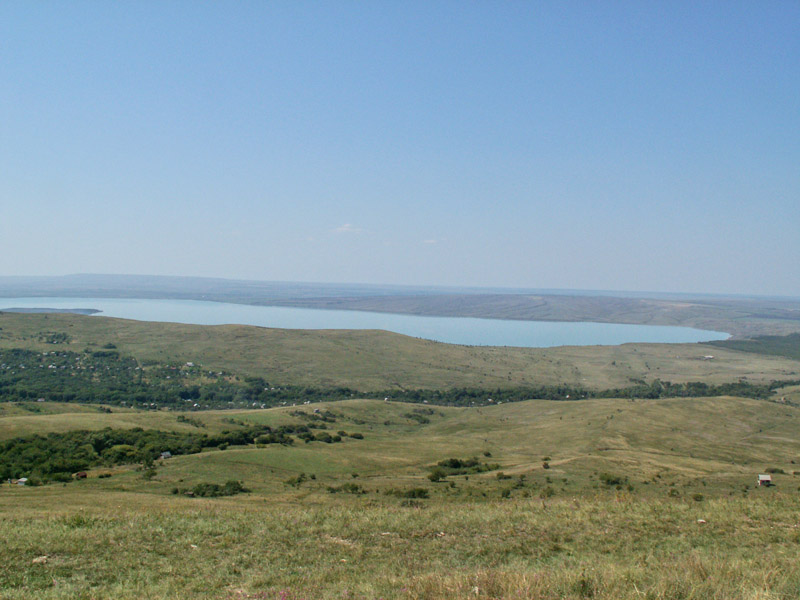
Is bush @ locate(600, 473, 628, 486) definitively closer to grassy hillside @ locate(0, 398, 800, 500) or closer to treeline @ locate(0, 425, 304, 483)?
grassy hillside @ locate(0, 398, 800, 500)

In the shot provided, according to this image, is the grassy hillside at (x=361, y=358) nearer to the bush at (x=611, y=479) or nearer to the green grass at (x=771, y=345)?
the green grass at (x=771, y=345)

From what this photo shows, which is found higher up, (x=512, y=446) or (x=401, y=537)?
(x=401, y=537)

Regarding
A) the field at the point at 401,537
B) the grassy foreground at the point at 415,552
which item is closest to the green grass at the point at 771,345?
the field at the point at 401,537

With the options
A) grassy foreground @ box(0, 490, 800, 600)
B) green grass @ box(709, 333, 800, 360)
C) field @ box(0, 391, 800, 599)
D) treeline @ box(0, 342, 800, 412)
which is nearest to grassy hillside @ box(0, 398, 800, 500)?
field @ box(0, 391, 800, 599)

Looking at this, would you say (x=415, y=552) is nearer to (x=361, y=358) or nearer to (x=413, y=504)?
(x=413, y=504)

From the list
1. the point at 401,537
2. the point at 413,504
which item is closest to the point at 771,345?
the point at 413,504
